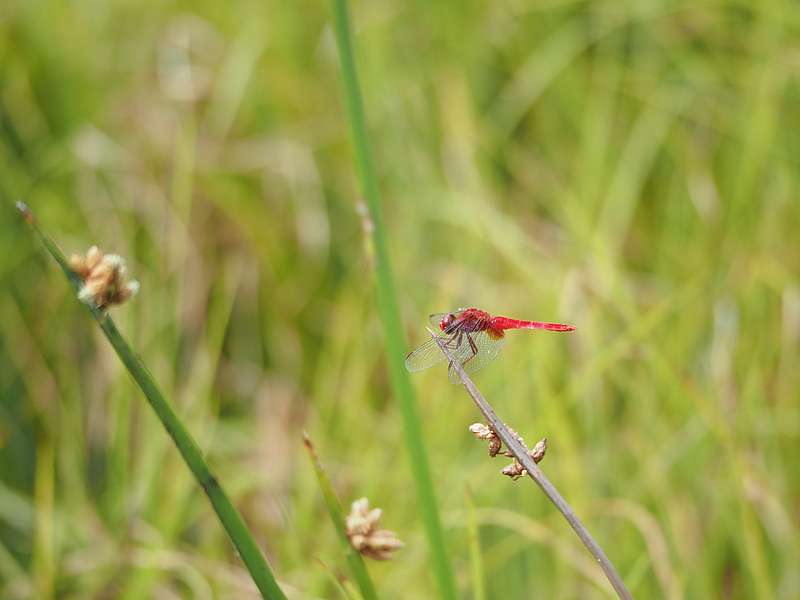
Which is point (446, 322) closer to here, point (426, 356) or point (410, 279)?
point (426, 356)

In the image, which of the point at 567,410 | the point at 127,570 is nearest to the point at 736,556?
the point at 567,410

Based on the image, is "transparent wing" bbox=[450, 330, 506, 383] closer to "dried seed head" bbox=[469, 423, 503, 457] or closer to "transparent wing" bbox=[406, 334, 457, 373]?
"transparent wing" bbox=[406, 334, 457, 373]

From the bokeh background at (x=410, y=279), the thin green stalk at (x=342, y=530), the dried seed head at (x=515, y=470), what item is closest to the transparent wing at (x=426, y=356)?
the thin green stalk at (x=342, y=530)

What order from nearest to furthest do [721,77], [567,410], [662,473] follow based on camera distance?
1. [662,473]
2. [567,410]
3. [721,77]

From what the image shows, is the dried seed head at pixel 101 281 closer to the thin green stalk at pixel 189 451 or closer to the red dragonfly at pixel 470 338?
the thin green stalk at pixel 189 451

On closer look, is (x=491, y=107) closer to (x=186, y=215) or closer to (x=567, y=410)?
(x=186, y=215)
